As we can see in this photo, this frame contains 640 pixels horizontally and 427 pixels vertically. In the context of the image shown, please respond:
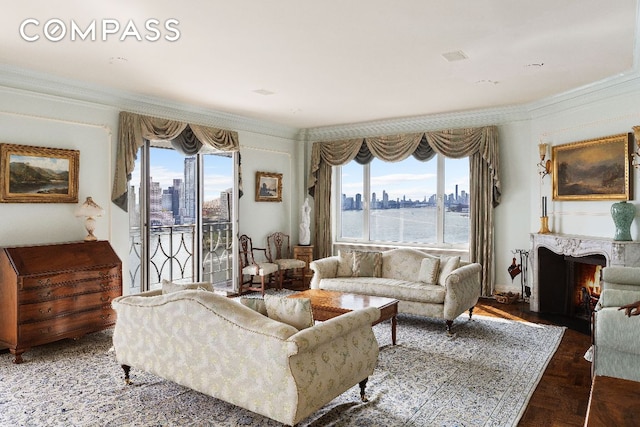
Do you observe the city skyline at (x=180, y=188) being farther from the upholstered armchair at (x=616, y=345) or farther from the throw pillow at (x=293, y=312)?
the upholstered armchair at (x=616, y=345)

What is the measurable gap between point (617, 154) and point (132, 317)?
17.2 ft

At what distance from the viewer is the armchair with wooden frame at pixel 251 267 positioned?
22.6 feet

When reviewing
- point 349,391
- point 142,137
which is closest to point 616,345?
point 349,391

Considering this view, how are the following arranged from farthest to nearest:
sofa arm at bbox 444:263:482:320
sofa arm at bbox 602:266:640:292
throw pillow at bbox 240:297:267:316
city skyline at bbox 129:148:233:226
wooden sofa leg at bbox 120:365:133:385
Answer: city skyline at bbox 129:148:233:226, sofa arm at bbox 444:263:482:320, sofa arm at bbox 602:266:640:292, wooden sofa leg at bbox 120:365:133:385, throw pillow at bbox 240:297:267:316

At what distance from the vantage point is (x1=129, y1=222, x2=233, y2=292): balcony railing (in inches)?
239

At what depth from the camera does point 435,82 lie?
16.8 feet

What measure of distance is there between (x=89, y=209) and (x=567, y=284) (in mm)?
5682

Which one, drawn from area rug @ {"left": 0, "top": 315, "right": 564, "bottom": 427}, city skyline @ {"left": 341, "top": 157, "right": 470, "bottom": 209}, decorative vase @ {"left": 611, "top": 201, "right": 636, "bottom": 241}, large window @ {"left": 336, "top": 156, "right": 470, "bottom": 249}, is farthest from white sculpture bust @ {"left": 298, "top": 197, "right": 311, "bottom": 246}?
decorative vase @ {"left": 611, "top": 201, "right": 636, "bottom": 241}

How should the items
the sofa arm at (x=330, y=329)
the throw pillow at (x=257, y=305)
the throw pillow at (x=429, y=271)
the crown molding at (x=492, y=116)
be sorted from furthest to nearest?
the throw pillow at (x=429, y=271) → the crown molding at (x=492, y=116) → the throw pillow at (x=257, y=305) → the sofa arm at (x=330, y=329)

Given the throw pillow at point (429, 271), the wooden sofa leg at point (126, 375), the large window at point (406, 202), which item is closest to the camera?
the wooden sofa leg at point (126, 375)

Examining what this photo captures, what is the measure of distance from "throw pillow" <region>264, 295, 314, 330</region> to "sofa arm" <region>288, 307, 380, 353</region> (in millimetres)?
80

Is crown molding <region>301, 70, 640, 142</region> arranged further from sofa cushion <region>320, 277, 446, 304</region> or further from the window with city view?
sofa cushion <region>320, 277, 446, 304</region>

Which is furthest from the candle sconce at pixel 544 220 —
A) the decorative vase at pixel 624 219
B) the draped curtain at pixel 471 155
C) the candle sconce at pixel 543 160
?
the decorative vase at pixel 624 219

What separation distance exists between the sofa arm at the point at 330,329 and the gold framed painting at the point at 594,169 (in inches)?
146
